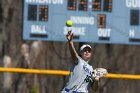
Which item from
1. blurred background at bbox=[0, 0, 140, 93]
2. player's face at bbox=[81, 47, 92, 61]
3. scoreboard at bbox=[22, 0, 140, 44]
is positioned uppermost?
scoreboard at bbox=[22, 0, 140, 44]

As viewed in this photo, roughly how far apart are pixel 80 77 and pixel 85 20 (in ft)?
16.4

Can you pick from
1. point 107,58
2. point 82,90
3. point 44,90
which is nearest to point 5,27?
point 107,58

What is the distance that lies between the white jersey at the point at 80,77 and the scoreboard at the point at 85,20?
15.9 ft

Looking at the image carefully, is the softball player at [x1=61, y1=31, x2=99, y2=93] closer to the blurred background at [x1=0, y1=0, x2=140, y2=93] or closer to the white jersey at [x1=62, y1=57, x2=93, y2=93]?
the white jersey at [x1=62, y1=57, x2=93, y2=93]

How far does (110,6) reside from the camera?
1543 centimetres

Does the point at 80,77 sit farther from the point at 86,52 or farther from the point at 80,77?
the point at 86,52

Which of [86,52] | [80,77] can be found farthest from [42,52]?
[86,52]

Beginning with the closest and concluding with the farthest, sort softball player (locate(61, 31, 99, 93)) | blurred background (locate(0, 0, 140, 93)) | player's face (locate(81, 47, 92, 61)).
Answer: player's face (locate(81, 47, 92, 61)), softball player (locate(61, 31, 99, 93)), blurred background (locate(0, 0, 140, 93))

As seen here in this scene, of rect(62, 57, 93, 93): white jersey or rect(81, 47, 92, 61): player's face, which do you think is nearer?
rect(81, 47, 92, 61): player's face

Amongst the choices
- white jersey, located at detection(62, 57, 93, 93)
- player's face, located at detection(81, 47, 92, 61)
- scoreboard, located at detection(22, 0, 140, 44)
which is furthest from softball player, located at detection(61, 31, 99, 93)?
scoreboard, located at detection(22, 0, 140, 44)

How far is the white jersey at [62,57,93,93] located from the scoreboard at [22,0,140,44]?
15.9 feet

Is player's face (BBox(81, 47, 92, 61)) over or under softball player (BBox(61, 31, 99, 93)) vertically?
over

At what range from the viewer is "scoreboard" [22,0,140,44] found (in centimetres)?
1523

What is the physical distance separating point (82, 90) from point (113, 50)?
10.5 m
